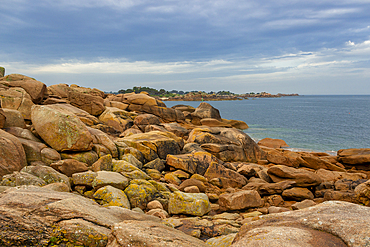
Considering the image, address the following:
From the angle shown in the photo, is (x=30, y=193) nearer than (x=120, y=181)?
Yes

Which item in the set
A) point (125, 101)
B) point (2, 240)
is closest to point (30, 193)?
point (2, 240)

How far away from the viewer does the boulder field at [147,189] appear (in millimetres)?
5312

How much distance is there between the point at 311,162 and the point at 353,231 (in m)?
26.4

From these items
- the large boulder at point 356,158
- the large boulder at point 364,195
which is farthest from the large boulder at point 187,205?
the large boulder at point 356,158

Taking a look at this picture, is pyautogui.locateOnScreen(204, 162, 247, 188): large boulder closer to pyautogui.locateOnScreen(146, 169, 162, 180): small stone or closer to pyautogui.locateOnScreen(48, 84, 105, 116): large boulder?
pyautogui.locateOnScreen(146, 169, 162, 180): small stone

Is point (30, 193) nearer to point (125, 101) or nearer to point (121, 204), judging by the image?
point (121, 204)

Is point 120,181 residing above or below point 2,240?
below

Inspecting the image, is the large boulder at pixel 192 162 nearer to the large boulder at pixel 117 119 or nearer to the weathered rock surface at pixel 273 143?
the large boulder at pixel 117 119

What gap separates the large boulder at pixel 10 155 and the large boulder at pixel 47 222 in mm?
4153

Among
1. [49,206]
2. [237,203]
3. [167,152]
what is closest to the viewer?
[49,206]

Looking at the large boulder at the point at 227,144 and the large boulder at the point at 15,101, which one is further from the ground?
the large boulder at the point at 15,101

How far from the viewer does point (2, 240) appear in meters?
4.96

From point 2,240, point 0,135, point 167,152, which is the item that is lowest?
point 167,152

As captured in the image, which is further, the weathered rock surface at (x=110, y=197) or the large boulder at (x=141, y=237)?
the weathered rock surface at (x=110, y=197)
